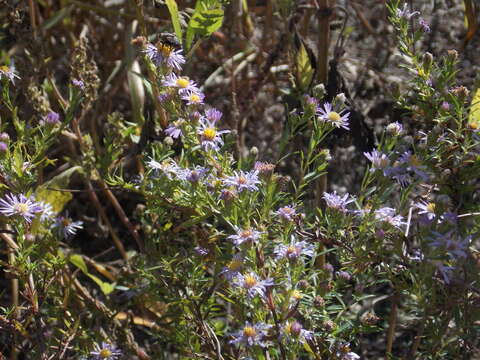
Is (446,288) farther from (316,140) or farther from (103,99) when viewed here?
(103,99)

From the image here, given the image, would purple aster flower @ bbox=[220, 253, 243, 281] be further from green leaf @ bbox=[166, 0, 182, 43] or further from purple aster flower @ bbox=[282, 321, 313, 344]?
green leaf @ bbox=[166, 0, 182, 43]

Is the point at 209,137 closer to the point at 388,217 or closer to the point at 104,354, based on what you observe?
the point at 388,217

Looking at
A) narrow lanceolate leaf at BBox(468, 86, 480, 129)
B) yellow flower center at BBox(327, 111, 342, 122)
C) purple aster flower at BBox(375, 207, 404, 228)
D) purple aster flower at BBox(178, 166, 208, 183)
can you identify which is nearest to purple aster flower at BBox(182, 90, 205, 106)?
purple aster flower at BBox(178, 166, 208, 183)

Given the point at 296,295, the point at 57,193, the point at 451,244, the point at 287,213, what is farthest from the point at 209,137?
the point at 57,193

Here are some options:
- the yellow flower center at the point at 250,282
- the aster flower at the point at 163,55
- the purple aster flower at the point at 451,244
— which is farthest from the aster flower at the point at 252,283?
the aster flower at the point at 163,55

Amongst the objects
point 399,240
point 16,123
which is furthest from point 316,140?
point 16,123
